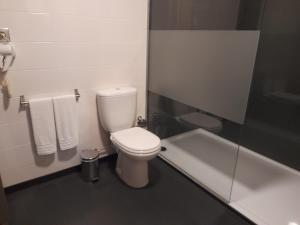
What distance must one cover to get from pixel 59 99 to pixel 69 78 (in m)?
0.20

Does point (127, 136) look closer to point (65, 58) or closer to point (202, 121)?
point (202, 121)

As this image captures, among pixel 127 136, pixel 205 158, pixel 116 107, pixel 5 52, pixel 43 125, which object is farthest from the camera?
pixel 205 158

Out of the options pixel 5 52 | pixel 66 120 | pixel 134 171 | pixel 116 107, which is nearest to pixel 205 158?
pixel 134 171

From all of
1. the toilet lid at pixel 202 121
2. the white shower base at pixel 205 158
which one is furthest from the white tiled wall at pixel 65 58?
the white shower base at pixel 205 158

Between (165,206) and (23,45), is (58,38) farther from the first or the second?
(165,206)

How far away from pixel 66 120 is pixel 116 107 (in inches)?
17.4

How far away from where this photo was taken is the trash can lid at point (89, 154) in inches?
77.6

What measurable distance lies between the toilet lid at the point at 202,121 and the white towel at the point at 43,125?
1236mm

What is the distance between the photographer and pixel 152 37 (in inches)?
86.4

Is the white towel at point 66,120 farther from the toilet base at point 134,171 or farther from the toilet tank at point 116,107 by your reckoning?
the toilet base at point 134,171

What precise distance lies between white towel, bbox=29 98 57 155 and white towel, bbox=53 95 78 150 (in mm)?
44

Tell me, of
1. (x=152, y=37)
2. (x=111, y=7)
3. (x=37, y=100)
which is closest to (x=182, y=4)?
(x=152, y=37)

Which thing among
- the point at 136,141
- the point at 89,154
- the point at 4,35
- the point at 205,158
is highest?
the point at 4,35

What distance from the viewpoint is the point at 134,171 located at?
1.90 meters
